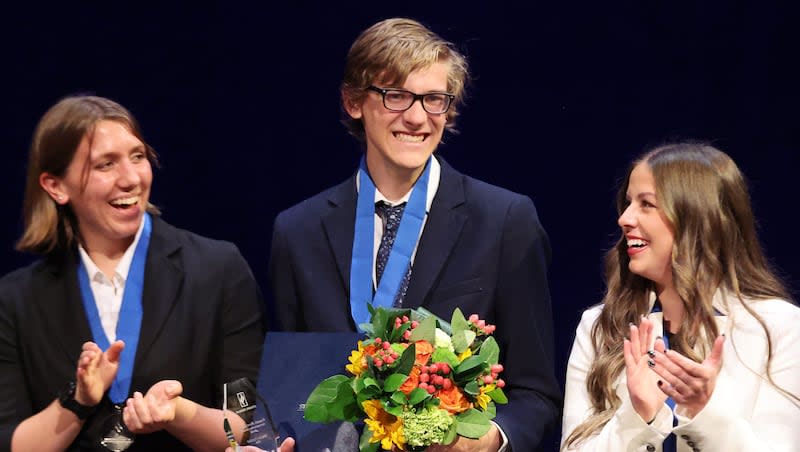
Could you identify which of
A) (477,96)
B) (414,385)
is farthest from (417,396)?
(477,96)

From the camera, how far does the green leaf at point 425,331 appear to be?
134 inches

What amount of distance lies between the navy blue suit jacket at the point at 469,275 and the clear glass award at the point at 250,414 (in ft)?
0.90

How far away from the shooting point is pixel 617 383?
12.2 ft

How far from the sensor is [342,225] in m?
4.07

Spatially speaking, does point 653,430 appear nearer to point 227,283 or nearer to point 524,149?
point 227,283

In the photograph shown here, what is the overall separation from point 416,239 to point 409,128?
0.35 m

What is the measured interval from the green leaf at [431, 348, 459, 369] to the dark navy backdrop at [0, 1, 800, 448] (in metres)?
1.95

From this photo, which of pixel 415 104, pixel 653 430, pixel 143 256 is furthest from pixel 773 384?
pixel 143 256

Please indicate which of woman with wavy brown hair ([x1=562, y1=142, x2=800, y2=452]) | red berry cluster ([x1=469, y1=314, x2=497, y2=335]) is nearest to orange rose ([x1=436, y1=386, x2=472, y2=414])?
red berry cluster ([x1=469, y1=314, x2=497, y2=335])

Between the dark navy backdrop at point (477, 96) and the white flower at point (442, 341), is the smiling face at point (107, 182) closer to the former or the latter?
the white flower at point (442, 341)

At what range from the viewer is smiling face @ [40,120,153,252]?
13.2 ft

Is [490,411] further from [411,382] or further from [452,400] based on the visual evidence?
[411,382]

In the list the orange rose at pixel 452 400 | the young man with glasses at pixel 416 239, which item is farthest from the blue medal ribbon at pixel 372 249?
the orange rose at pixel 452 400

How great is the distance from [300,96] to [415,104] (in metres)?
1.50
